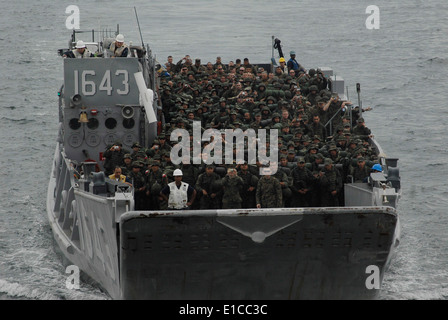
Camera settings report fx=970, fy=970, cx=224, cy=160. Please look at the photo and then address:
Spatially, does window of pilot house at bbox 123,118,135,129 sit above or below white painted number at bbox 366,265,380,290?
above

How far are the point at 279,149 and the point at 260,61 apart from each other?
38.1m

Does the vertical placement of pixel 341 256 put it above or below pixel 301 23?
below

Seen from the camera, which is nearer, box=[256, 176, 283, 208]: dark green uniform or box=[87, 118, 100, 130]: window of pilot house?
box=[256, 176, 283, 208]: dark green uniform

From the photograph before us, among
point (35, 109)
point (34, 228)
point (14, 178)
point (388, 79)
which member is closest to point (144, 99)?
point (34, 228)

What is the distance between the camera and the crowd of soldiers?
21.5 m

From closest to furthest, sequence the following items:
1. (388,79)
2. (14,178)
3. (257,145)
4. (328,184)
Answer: (328,184)
(257,145)
(14,178)
(388,79)

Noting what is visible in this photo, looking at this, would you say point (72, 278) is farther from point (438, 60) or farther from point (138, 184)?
point (438, 60)

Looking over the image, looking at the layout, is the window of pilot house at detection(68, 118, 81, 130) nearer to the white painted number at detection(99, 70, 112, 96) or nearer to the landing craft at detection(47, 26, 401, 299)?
the white painted number at detection(99, 70, 112, 96)

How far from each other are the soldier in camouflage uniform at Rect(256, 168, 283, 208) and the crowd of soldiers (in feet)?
0.07

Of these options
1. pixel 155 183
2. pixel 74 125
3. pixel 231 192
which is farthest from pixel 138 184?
pixel 74 125

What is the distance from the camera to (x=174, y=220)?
19031 mm

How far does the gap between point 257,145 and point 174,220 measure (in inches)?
199

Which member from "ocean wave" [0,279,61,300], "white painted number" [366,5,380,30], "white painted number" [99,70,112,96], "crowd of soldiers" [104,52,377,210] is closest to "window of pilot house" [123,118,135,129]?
"white painted number" [99,70,112,96]

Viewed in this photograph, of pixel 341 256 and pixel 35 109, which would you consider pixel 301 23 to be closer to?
pixel 35 109
